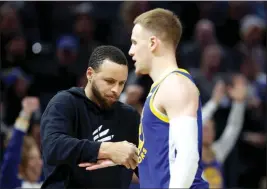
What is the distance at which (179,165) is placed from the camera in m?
2.85

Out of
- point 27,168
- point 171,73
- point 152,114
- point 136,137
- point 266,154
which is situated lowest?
point 266,154

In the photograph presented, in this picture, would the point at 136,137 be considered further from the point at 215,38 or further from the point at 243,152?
the point at 215,38

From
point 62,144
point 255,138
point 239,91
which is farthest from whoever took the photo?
point 255,138

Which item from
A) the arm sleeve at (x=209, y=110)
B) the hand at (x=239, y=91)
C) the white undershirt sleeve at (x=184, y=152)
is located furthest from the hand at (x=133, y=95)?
the white undershirt sleeve at (x=184, y=152)

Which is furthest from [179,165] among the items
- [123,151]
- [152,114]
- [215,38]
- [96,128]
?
[215,38]

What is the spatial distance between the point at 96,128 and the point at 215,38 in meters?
5.39

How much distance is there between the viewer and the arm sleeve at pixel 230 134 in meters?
7.39

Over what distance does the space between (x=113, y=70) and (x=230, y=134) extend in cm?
405

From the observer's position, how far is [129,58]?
291 inches

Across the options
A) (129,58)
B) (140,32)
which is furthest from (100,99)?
(129,58)

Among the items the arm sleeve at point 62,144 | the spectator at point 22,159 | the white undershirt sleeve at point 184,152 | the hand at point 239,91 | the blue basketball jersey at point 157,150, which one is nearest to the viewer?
the white undershirt sleeve at point 184,152

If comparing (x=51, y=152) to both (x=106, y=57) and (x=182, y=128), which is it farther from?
(x=182, y=128)

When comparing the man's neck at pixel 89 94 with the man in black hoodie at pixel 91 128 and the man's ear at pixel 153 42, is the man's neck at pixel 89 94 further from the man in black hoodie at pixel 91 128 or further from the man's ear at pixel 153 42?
the man's ear at pixel 153 42

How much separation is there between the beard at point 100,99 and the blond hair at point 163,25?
0.72 m
